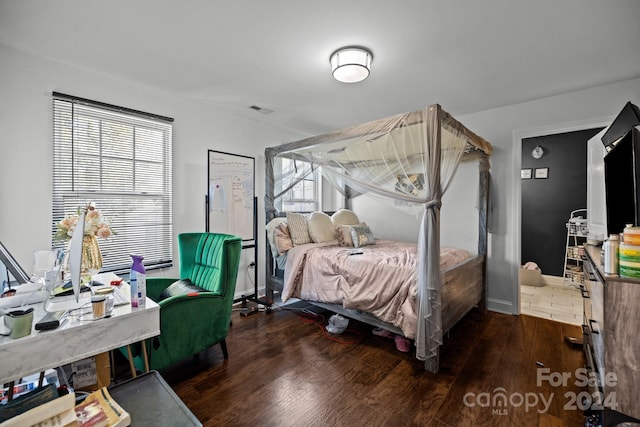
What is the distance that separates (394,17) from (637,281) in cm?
193

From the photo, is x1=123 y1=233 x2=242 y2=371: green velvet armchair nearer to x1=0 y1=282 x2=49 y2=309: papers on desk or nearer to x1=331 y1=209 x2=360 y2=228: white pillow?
x1=0 y1=282 x2=49 y2=309: papers on desk

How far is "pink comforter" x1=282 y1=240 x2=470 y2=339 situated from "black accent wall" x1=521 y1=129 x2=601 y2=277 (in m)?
2.65

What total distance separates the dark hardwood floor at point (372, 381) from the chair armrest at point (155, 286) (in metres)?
0.62

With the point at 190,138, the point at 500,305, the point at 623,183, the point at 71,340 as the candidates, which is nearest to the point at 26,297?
the point at 71,340

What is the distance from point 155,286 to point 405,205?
2.42 m

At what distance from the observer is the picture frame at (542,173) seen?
4633 millimetres

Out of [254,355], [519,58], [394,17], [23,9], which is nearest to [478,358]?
[254,355]

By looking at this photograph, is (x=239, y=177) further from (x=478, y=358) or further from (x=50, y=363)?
(x=478, y=358)

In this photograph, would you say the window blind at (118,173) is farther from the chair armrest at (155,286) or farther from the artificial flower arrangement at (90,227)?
the artificial flower arrangement at (90,227)

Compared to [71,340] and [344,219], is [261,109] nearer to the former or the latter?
[344,219]

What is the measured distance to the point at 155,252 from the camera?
2.96 metres

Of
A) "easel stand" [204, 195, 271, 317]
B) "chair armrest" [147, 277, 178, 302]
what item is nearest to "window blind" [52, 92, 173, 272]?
"easel stand" [204, 195, 271, 317]

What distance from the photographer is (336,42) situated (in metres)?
2.05

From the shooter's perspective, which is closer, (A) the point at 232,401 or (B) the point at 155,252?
(A) the point at 232,401
